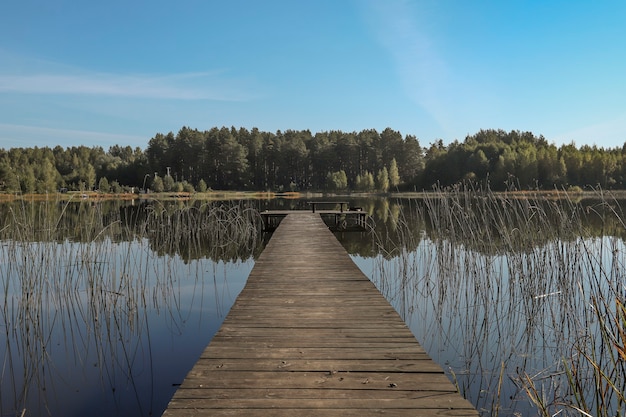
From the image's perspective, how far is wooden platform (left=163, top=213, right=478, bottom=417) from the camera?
2400mm

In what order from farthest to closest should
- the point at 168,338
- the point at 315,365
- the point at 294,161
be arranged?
the point at 294,161 → the point at 168,338 → the point at 315,365

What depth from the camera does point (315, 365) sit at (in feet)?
9.64

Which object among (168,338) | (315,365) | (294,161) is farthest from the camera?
(294,161)

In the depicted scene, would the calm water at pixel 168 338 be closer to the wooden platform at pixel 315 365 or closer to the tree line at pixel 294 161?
the wooden platform at pixel 315 365

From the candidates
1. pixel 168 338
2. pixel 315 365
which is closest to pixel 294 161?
pixel 168 338

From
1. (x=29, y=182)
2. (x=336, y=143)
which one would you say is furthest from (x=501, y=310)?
(x=336, y=143)

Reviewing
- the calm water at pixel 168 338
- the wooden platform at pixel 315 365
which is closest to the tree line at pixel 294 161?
the calm water at pixel 168 338

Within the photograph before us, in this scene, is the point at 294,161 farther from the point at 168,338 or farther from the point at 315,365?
the point at 315,365

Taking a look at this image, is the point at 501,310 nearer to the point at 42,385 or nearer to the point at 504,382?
the point at 504,382

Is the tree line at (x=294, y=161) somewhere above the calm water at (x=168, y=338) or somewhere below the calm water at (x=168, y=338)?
above

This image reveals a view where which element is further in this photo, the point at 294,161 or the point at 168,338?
the point at 294,161

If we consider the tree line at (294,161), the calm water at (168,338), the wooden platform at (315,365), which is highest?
the tree line at (294,161)

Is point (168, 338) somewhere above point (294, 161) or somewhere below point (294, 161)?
below

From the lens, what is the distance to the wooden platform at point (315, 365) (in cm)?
240
